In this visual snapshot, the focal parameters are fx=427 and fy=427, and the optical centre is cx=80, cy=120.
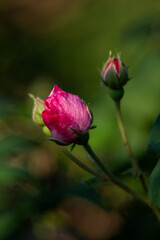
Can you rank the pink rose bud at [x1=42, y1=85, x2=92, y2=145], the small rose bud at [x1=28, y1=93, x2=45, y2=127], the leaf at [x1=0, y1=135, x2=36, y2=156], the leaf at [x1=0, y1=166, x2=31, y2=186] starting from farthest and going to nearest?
the leaf at [x1=0, y1=135, x2=36, y2=156]
the leaf at [x1=0, y1=166, x2=31, y2=186]
the small rose bud at [x1=28, y1=93, x2=45, y2=127]
the pink rose bud at [x1=42, y1=85, x2=92, y2=145]

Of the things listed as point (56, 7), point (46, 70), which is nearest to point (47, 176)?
point (46, 70)

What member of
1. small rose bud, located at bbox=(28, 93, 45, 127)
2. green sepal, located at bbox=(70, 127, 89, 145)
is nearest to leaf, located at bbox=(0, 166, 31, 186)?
small rose bud, located at bbox=(28, 93, 45, 127)

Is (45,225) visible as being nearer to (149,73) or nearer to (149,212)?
(149,212)

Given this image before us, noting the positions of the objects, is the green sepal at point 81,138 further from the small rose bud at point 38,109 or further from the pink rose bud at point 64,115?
the small rose bud at point 38,109

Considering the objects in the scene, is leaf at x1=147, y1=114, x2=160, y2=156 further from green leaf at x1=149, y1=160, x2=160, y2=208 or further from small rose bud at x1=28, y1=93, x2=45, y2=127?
small rose bud at x1=28, y1=93, x2=45, y2=127

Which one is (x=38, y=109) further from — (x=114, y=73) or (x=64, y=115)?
(x=114, y=73)

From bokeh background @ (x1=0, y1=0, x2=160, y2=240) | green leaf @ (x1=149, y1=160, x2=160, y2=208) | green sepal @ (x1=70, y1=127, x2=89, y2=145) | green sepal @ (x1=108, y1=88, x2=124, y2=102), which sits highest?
green sepal @ (x1=70, y1=127, x2=89, y2=145)
